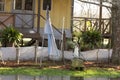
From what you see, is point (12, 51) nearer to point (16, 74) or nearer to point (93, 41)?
point (16, 74)

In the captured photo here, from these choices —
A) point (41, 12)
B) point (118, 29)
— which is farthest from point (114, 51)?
point (41, 12)

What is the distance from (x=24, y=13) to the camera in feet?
85.8

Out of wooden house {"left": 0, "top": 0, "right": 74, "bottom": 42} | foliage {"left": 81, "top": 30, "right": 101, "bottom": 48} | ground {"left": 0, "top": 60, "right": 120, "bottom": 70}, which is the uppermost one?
wooden house {"left": 0, "top": 0, "right": 74, "bottom": 42}

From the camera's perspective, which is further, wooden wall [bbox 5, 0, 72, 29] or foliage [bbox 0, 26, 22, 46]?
wooden wall [bbox 5, 0, 72, 29]

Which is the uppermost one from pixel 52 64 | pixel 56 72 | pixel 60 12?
pixel 60 12

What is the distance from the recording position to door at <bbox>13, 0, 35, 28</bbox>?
1036 inches

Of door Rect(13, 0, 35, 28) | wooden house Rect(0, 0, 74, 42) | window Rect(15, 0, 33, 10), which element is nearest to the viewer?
wooden house Rect(0, 0, 74, 42)

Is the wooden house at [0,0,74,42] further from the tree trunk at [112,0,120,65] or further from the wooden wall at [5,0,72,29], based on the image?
the tree trunk at [112,0,120,65]

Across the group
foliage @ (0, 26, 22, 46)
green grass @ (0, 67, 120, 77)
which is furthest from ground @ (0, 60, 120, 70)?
foliage @ (0, 26, 22, 46)

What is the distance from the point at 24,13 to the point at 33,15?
1.85ft

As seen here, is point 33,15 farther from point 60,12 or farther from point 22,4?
point 60,12

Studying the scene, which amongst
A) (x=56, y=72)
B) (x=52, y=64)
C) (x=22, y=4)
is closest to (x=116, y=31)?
(x=52, y=64)

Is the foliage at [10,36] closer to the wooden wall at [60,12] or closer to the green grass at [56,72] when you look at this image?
the green grass at [56,72]

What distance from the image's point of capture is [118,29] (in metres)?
22.8
